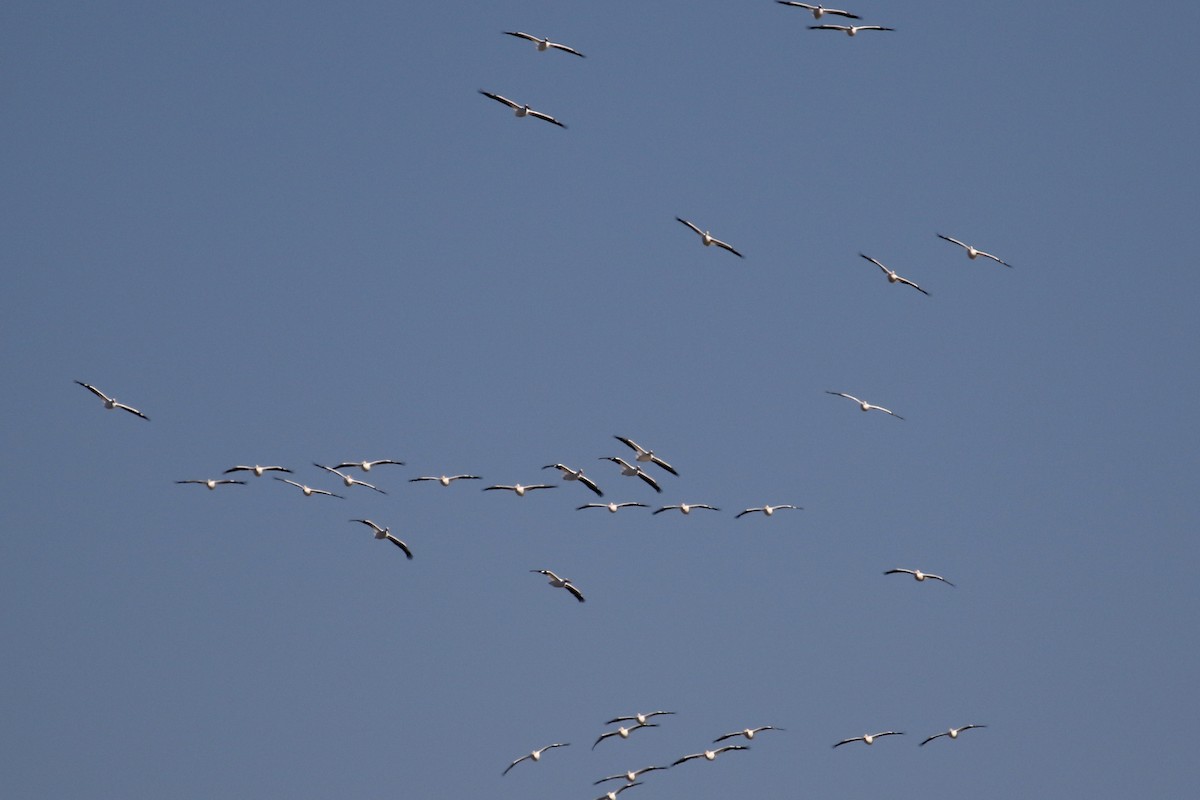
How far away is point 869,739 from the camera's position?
90.1 meters

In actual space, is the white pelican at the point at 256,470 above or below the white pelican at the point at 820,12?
below

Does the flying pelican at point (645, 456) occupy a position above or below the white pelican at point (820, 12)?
below

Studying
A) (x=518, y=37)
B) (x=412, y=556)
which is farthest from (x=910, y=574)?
(x=518, y=37)

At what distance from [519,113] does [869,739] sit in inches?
1185

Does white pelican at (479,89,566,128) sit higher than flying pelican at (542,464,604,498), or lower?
higher

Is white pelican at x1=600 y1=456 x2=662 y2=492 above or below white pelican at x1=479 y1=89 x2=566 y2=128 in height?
below

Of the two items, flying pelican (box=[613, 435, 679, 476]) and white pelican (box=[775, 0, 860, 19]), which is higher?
white pelican (box=[775, 0, 860, 19])

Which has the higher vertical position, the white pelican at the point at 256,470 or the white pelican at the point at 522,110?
the white pelican at the point at 522,110

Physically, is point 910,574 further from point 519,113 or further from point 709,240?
point 519,113

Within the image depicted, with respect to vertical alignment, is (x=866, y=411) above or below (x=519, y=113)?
below

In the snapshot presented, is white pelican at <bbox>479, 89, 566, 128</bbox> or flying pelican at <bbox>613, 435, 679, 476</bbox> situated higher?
white pelican at <bbox>479, 89, 566, 128</bbox>

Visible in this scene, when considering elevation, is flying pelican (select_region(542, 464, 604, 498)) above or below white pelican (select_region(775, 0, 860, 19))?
below

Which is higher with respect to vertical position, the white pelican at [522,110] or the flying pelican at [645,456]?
the white pelican at [522,110]

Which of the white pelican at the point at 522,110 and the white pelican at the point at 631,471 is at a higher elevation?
the white pelican at the point at 522,110
